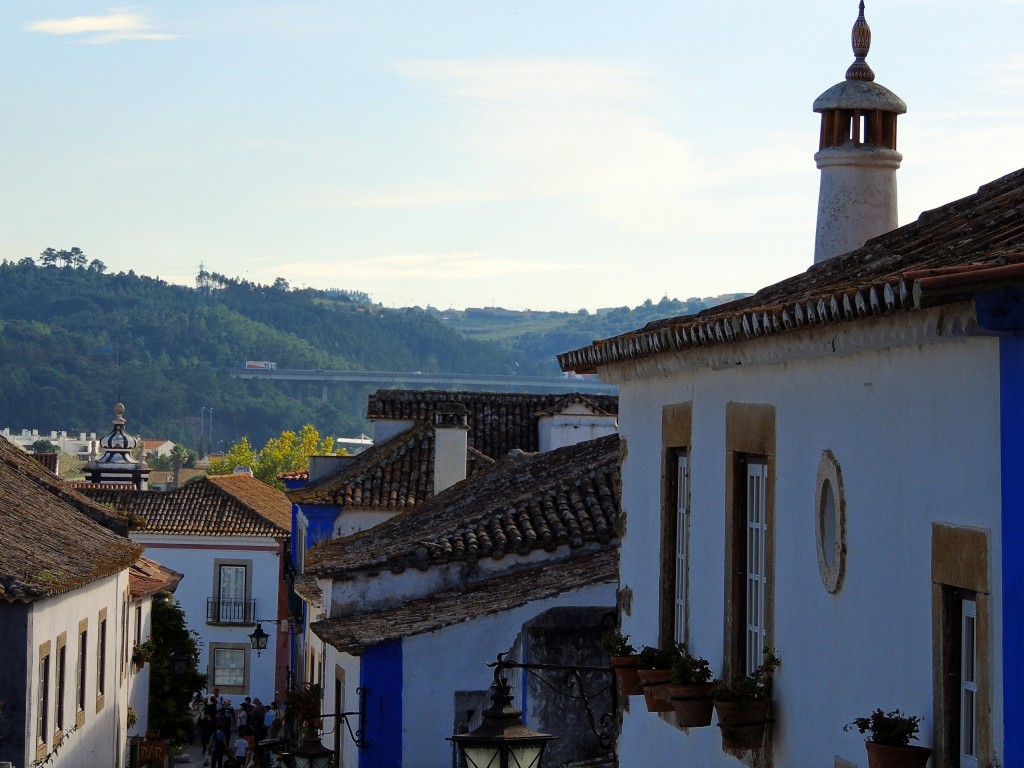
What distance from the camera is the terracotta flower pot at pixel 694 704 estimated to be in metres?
9.11

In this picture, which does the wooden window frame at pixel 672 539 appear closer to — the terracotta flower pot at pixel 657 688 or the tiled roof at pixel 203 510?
the terracotta flower pot at pixel 657 688

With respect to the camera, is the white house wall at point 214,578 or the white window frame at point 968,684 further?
the white house wall at point 214,578

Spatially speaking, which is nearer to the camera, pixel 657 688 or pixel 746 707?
pixel 746 707

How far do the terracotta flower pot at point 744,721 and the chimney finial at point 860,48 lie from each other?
20.4 feet

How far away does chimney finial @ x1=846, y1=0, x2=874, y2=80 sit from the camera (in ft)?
43.3

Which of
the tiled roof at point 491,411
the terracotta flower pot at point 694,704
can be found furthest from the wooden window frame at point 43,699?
the tiled roof at point 491,411

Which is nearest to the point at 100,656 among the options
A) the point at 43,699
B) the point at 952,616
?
the point at 43,699

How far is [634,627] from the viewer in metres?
11.4

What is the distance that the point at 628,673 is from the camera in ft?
35.1

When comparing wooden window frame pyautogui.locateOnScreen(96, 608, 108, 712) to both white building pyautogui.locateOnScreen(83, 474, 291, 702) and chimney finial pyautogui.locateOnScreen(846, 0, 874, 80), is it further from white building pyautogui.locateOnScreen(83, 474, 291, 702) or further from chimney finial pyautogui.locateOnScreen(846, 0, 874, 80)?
white building pyautogui.locateOnScreen(83, 474, 291, 702)

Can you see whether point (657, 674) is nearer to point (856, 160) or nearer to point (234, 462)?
point (856, 160)

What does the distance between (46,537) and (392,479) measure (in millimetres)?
8472

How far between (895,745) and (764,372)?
2608 mm

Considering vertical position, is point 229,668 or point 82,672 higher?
point 82,672
